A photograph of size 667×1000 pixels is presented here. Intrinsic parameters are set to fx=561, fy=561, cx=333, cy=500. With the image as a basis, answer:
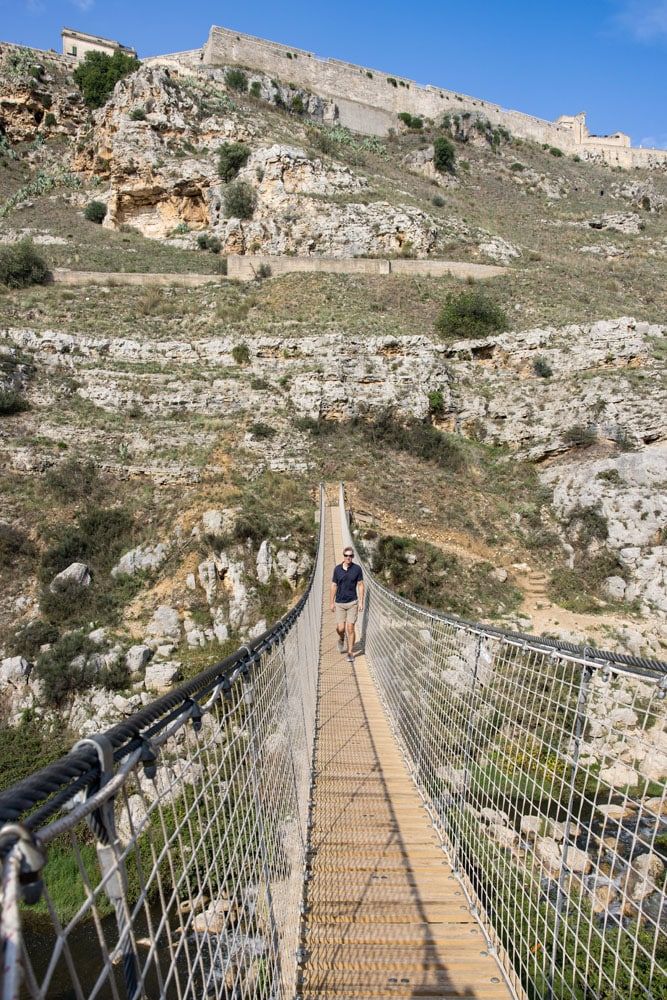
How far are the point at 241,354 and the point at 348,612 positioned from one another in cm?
1515

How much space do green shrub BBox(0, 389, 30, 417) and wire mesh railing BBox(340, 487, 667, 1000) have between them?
48.8ft

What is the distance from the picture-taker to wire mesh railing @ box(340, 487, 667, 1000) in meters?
2.34

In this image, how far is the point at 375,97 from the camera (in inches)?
1890

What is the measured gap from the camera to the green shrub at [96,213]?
31078mm

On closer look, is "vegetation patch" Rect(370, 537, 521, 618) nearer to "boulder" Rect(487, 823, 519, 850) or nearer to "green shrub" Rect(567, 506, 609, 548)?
"green shrub" Rect(567, 506, 609, 548)

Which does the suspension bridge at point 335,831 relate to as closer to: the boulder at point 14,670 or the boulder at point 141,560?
the boulder at point 14,670

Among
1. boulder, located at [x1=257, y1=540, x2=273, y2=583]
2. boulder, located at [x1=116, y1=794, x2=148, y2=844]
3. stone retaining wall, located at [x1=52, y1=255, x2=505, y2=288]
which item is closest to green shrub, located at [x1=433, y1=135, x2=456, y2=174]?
stone retaining wall, located at [x1=52, y1=255, x2=505, y2=288]

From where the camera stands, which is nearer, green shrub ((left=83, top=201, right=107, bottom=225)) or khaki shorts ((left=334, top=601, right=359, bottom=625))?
khaki shorts ((left=334, top=601, right=359, bottom=625))

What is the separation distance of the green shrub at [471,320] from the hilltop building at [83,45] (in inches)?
1518

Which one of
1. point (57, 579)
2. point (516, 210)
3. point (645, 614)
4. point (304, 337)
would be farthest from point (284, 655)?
point (516, 210)

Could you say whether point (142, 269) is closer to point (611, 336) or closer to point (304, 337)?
point (304, 337)

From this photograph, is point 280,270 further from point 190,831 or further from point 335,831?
point 190,831

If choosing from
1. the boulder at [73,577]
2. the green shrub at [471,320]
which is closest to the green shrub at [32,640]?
the boulder at [73,577]

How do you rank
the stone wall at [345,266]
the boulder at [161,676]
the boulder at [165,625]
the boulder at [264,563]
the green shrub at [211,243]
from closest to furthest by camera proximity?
the boulder at [161,676] < the boulder at [165,625] < the boulder at [264,563] < the stone wall at [345,266] < the green shrub at [211,243]
